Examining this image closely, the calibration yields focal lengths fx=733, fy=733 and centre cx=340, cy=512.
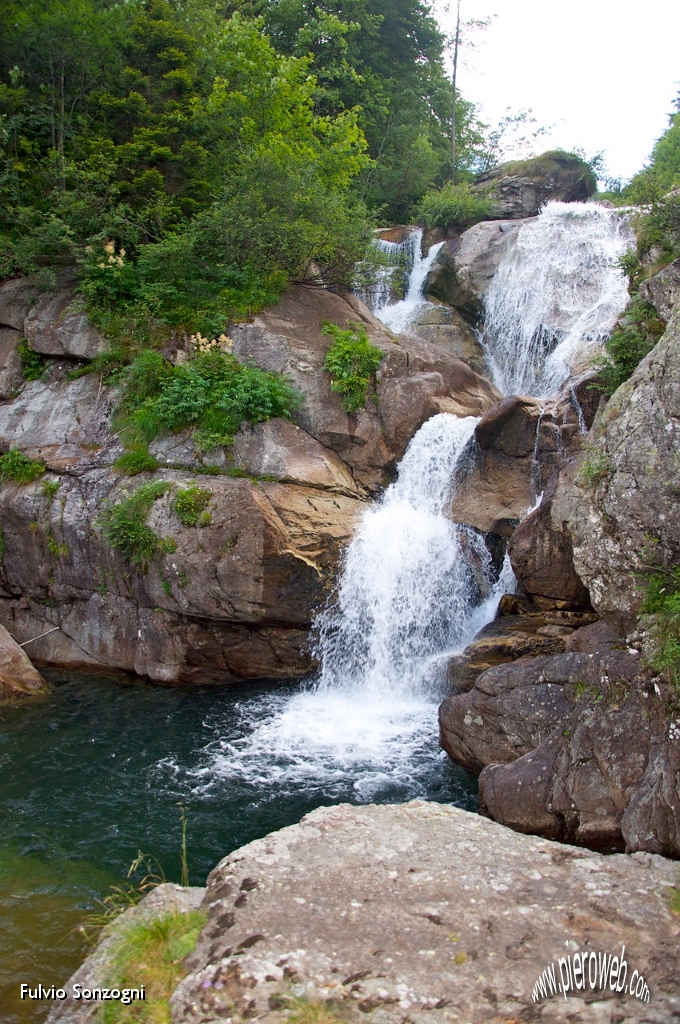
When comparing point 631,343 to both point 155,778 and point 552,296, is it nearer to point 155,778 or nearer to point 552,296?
point 552,296

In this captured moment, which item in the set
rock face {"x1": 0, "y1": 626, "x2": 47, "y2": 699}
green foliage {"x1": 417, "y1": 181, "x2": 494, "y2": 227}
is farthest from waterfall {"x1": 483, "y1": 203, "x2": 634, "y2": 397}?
rock face {"x1": 0, "y1": 626, "x2": 47, "y2": 699}

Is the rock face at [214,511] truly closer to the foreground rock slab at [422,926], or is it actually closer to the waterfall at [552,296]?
the waterfall at [552,296]

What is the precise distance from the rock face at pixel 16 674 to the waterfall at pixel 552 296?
11.4 meters

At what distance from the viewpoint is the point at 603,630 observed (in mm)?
8148

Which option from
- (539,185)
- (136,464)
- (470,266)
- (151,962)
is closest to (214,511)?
(136,464)

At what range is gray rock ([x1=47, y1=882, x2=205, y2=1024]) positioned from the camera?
4.54 metres

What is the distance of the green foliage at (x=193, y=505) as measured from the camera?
11914mm

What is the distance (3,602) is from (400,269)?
13.9m

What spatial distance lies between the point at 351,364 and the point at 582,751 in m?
8.99

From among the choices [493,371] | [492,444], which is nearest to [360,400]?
[492,444]

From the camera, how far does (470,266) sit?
19500 millimetres

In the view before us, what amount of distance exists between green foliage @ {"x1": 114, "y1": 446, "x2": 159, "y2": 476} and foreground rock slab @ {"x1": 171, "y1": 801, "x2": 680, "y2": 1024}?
8.28 m

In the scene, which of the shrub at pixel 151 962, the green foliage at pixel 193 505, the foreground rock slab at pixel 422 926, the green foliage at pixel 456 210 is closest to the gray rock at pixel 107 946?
the shrub at pixel 151 962

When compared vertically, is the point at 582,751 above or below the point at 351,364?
below
